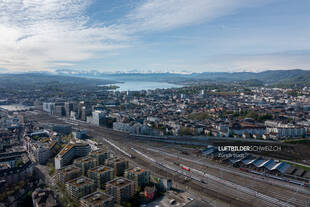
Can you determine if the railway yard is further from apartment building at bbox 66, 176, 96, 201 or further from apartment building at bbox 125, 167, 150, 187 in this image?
apartment building at bbox 66, 176, 96, 201

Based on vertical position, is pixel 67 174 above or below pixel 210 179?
above

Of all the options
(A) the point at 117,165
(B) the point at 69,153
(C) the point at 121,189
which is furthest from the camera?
(B) the point at 69,153

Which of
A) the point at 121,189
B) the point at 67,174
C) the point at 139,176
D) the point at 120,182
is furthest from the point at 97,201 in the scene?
the point at 67,174

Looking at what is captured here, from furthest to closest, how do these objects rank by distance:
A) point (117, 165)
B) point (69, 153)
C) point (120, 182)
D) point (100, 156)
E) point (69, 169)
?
1. point (69, 153)
2. point (100, 156)
3. point (117, 165)
4. point (69, 169)
5. point (120, 182)

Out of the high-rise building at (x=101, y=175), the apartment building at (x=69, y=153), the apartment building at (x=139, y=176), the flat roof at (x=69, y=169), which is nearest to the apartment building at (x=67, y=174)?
the flat roof at (x=69, y=169)

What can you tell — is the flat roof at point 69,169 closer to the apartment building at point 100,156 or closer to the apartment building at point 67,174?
the apartment building at point 67,174

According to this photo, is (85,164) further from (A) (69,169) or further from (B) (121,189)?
(B) (121,189)

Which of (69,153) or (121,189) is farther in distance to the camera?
(69,153)
